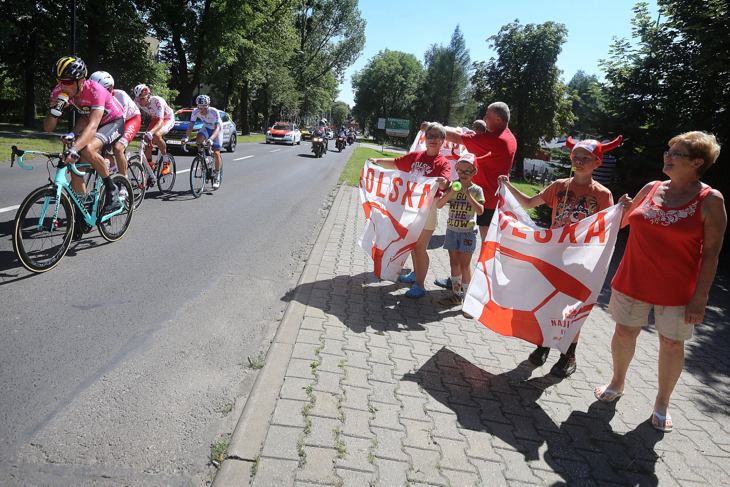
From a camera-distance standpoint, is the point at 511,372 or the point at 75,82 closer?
the point at 511,372

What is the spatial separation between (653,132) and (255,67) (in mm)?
34041

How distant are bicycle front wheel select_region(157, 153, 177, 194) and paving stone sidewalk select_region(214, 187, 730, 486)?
629cm

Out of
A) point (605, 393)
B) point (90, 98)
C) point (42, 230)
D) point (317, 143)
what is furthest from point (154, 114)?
point (317, 143)

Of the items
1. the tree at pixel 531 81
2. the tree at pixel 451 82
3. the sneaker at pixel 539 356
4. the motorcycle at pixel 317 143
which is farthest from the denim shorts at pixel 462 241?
the tree at pixel 451 82

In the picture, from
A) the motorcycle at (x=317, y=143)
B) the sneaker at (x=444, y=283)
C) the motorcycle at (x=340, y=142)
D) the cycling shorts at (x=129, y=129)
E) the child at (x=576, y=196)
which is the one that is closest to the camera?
the child at (x=576, y=196)

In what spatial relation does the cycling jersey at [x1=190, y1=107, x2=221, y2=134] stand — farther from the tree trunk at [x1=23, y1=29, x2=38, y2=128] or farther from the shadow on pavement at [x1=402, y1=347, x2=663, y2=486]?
the tree trunk at [x1=23, y1=29, x2=38, y2=128]

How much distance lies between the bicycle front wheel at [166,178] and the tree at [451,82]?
239 feet

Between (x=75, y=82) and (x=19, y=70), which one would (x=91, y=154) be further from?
(x=19, y=70)

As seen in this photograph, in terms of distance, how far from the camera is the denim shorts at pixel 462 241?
5324 mm

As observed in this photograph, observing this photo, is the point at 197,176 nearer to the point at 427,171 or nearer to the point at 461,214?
the point at 427,171

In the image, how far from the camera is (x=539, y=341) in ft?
12.9

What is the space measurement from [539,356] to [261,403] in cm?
250

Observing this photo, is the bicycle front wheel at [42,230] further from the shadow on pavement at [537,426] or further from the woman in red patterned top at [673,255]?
the woman in red patterned top at [673,255]

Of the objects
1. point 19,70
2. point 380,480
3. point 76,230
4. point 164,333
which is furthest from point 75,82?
point 19,70
